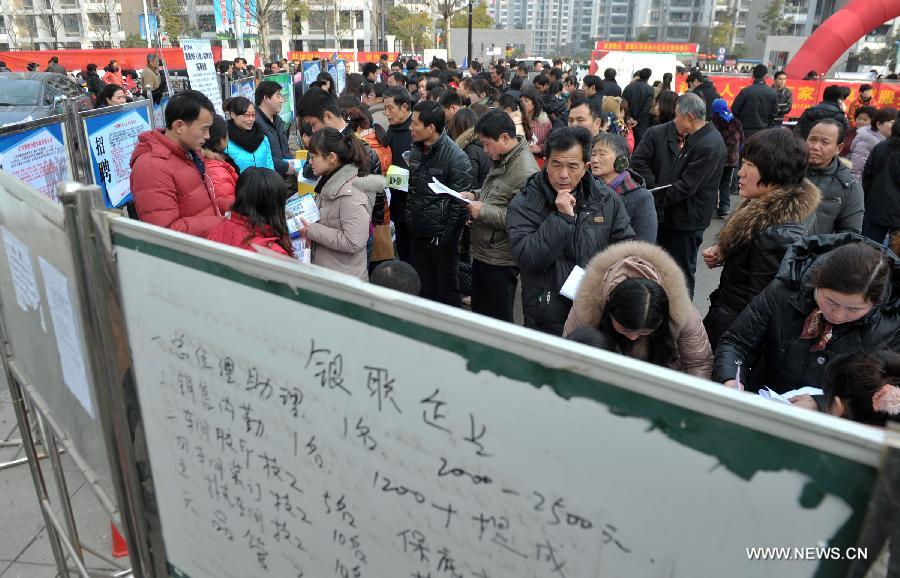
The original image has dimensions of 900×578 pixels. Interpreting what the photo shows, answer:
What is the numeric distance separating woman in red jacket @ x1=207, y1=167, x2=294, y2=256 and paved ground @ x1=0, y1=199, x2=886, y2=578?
1393 mm

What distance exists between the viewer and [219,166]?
415cm

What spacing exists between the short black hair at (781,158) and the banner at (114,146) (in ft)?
12.4

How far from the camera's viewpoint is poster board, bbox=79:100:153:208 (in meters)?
4.09

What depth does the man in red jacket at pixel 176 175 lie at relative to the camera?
3.00m

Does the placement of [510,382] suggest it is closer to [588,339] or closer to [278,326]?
[278,326]

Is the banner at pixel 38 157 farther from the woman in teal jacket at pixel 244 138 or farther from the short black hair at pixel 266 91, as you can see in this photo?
the short black hair at pixel 266 91

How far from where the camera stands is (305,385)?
1039mm

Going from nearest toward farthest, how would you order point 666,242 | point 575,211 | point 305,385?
point 305,385 < point 575,211 < point 666,242

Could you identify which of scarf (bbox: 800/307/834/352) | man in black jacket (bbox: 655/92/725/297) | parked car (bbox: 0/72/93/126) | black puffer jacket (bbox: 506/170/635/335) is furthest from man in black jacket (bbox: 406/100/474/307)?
parked car (bbox: 0/72/93/126)

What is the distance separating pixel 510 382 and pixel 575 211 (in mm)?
2135

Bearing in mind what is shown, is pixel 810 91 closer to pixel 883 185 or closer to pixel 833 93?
pixel 833 93

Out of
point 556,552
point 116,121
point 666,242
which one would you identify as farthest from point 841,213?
point 116,121

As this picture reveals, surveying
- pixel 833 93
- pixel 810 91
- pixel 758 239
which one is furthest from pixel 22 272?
pixel 810 91

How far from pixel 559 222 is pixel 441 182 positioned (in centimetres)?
155
